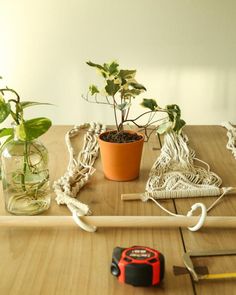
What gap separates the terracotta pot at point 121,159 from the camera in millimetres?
985

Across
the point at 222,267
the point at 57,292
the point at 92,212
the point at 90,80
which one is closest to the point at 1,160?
the point at 92,212

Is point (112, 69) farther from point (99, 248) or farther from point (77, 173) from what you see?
point (99, 248)

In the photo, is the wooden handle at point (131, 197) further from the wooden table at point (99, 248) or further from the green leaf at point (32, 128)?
the green leaf at point (32, 128)

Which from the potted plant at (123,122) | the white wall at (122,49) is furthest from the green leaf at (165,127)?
the white wall at (122,49)

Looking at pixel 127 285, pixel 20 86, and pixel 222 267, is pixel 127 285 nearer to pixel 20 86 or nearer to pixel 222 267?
pixel 222 267

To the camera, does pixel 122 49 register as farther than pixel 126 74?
Yes

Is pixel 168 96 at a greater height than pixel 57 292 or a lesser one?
lesser

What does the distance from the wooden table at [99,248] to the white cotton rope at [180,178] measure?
0.06 ft

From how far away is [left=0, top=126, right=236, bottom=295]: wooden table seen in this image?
0.61 m

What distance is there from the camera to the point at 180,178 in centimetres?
97

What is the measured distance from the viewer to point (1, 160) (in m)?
0.86

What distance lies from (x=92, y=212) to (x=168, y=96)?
1613 mm

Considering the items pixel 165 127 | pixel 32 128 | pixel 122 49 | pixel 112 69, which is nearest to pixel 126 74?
pixel 112 69

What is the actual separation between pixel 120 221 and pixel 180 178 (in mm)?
256
